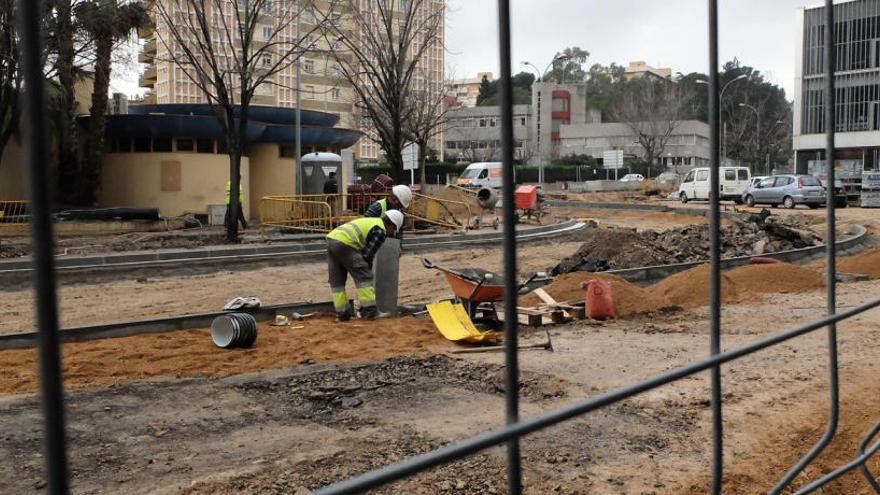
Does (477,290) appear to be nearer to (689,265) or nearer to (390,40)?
(689,265)

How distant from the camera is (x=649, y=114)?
66.2 m

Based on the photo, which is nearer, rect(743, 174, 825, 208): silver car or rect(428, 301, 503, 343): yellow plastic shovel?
rect(428, 301, 503, 343): yellow plastic shovel

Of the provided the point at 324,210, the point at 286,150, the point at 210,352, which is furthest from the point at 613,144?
the point at 210,352

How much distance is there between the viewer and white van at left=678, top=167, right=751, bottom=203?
40.8 m

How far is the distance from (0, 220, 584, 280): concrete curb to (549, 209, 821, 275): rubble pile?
2124 mm

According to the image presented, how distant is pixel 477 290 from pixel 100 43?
1931 cm

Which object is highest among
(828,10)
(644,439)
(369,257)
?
(828,10)

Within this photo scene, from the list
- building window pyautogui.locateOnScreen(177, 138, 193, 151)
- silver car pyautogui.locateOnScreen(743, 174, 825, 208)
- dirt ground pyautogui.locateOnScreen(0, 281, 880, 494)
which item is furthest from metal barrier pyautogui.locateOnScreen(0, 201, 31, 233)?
silver car pyautogui.locateOnScreen(743, 174, 825, 208)

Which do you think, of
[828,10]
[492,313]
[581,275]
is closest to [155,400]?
[492,313]

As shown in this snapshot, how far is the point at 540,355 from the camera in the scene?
28.2 ft

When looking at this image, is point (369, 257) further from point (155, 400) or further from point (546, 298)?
point (155, 400)

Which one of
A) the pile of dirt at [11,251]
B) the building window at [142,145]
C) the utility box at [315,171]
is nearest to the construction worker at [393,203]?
the pile of dirt at [11,251]

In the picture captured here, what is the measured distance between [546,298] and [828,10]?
8012mm

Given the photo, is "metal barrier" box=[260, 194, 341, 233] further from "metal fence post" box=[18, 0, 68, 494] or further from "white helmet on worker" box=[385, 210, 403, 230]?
"metal fence post" box=[18, 0, 68, 494]
